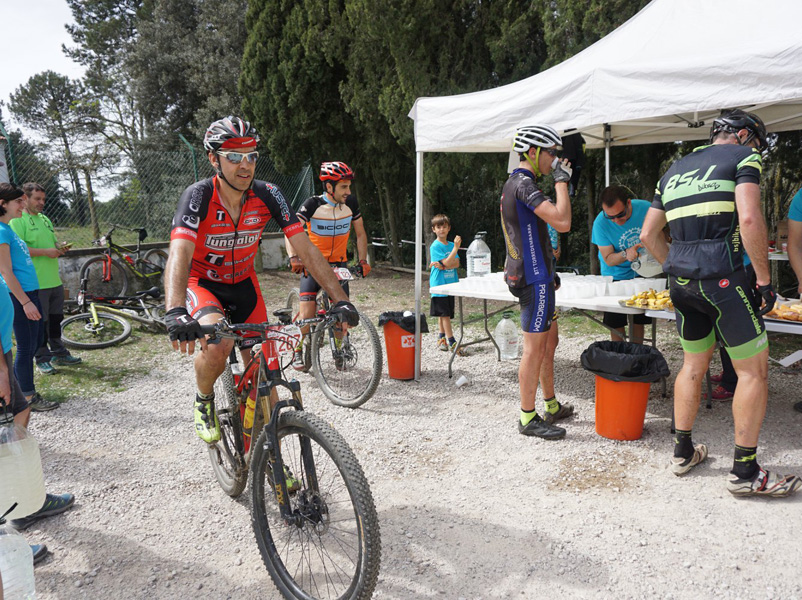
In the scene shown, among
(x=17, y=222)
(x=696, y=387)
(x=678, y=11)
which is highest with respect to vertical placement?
(x=678, y=11)

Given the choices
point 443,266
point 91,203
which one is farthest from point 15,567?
point 91,203

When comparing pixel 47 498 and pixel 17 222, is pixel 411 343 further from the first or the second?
pixel 17 222

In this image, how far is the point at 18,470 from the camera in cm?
275

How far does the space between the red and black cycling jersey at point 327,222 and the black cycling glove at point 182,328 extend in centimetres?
342

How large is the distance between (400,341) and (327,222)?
134 cm

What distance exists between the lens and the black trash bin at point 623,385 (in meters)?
3.77

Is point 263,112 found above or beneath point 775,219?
above

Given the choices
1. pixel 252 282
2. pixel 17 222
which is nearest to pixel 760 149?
pixel 252 282

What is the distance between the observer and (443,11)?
9812 mm

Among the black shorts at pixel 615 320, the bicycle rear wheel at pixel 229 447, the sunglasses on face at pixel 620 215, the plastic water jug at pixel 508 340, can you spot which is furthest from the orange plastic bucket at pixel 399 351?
the bicycle rear wheel at pixel 229 447

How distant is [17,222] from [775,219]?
35.2ft

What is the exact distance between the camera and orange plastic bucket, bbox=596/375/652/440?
3.82m

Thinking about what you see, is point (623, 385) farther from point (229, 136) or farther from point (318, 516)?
point (229, 136)

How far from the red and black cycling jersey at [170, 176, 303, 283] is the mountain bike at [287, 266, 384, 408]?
161cm
